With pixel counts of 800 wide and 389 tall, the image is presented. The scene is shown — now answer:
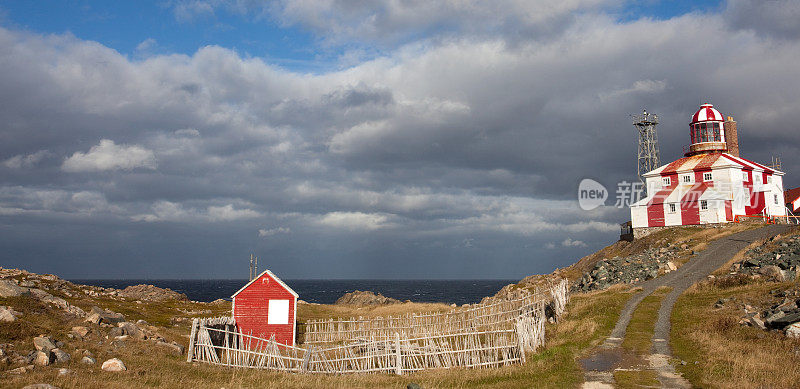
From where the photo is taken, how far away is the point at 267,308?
30516mm

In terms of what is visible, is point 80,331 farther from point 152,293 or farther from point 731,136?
point 731,136

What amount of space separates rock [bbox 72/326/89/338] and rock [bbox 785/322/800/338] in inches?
1020

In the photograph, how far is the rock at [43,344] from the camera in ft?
56.3

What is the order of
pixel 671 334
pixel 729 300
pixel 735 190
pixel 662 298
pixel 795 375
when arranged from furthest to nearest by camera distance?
pixel 735 190
pixel 662 298
pixel 729 300
pixel 671 334
pixel 795 375

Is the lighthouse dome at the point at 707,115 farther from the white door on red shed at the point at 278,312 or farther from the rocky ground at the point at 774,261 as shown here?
the white door on red shed at the point at 278,312

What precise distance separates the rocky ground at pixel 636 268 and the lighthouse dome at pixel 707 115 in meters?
19.6

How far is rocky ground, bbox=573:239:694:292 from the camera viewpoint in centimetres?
3553

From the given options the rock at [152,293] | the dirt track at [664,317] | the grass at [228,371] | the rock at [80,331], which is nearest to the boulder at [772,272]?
the dirt track at [664,317]

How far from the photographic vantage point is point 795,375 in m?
13.1

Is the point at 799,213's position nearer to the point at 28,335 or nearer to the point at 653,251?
the point at 653,251

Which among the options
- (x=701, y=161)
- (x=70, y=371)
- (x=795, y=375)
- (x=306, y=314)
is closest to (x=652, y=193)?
(x=701, y=161)

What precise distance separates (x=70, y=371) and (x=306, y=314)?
2888 centimetres

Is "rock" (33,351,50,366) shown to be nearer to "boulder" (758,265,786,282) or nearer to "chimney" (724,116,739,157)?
"boulder" (758,265,786,282)

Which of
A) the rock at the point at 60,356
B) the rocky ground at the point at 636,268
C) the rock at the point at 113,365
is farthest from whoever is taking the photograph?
the rocky ground at the point at 636,268
